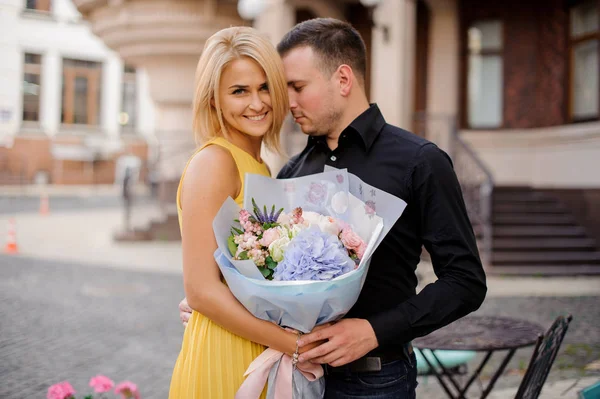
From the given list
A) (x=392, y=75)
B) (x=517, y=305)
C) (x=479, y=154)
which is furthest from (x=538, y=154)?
(x=517, y=305)

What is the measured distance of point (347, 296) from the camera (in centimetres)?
177

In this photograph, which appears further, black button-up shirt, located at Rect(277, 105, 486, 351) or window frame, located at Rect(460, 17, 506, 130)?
window frame, located at Rect(460, 17, 506, 130)

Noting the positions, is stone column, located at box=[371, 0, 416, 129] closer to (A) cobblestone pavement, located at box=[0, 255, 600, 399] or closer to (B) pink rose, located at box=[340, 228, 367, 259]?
(A) cobblestone pavement, located at box=[0, 255, 600, 399]

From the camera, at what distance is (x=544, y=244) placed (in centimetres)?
1034

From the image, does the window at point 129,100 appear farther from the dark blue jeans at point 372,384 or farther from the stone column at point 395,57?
the dark blue jeans at point 372,384

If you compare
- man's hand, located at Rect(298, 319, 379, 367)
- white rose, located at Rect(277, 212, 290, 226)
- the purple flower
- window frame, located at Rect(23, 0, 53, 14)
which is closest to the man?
man's hand, located at Rect(298, 319, 379, 367)

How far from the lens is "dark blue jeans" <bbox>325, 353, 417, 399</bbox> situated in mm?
2057

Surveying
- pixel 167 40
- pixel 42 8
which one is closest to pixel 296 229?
pixel 167 40

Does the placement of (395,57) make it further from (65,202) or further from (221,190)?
(65,202)

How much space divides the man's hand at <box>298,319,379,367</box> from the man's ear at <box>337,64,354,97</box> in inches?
31.1

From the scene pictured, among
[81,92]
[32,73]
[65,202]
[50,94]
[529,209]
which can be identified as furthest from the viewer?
[81,92]

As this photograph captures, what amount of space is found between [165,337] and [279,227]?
15.8 feet

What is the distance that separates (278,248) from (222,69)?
2.13 ft

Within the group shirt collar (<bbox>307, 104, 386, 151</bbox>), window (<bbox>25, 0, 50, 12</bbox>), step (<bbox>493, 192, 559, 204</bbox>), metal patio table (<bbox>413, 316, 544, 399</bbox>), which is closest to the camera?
shirt collar (<bbox>307, 104, 386, 151</bbox>)
